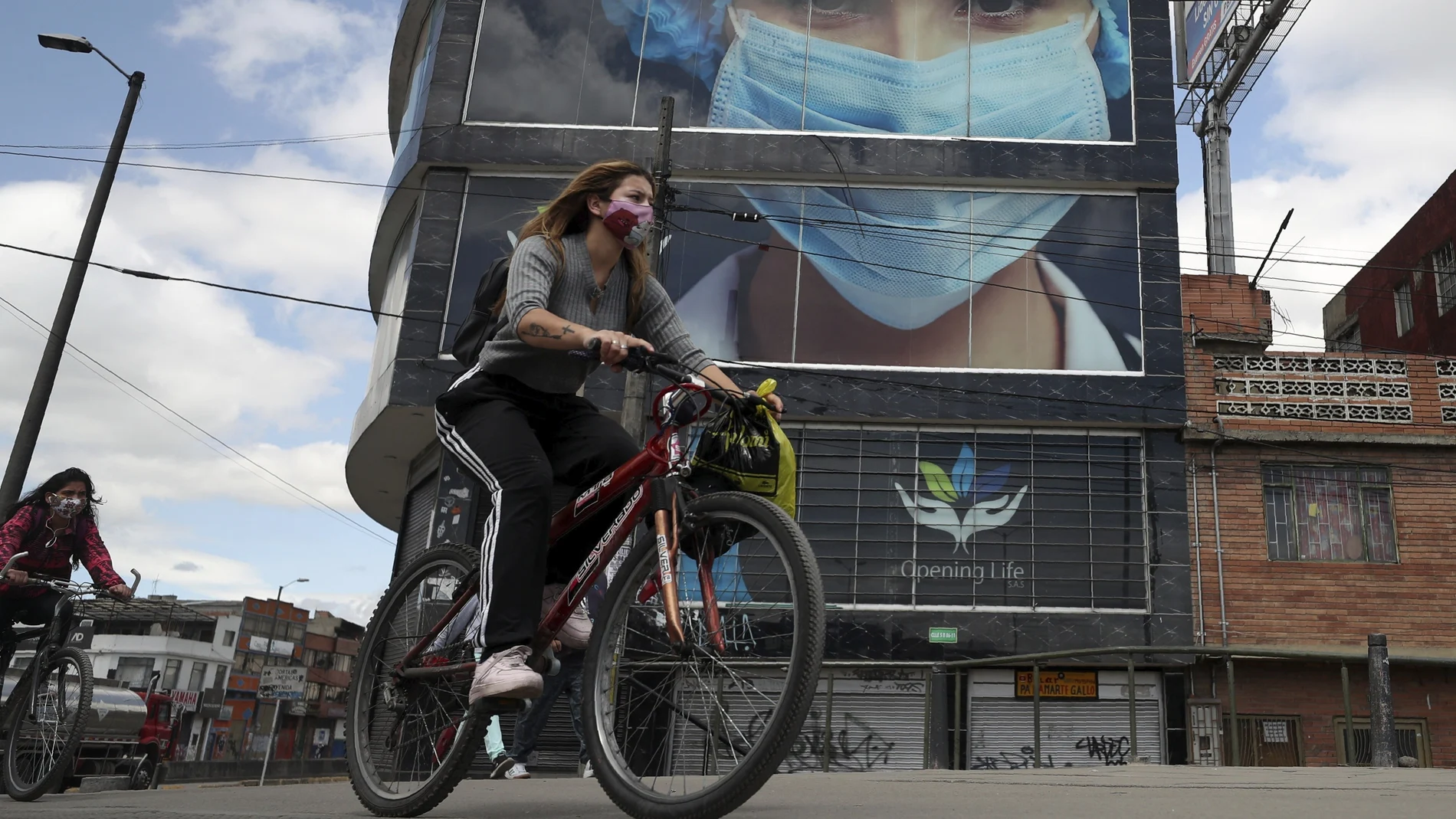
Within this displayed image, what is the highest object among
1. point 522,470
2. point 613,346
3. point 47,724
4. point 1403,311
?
point 1403,311

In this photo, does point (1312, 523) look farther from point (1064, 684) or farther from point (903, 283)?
point (903, 283)

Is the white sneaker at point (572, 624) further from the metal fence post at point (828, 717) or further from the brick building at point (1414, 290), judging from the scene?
the brick building at point (1414, 290)

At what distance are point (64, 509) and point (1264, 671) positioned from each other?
48.3ft

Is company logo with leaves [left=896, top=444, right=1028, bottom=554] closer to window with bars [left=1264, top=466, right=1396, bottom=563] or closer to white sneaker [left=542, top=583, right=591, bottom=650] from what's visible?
window with bars [left=1264, top=466, right=1396, bottom=563]

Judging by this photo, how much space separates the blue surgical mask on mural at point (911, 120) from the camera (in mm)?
17281

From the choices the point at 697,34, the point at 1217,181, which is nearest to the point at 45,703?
the point at 697,34

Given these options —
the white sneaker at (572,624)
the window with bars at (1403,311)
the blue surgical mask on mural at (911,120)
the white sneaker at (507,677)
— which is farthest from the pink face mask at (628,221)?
the window with bars at (1403,311)

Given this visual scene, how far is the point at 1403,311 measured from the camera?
27.7 metres

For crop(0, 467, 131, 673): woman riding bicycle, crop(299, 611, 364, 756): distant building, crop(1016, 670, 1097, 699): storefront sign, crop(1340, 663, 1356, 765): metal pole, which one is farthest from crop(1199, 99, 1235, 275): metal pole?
crop(299, 611, 364, 756): distant building

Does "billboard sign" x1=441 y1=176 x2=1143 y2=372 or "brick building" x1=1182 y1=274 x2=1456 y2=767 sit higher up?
"billboard sign" x1=441 y1=176 x2=1143 y2=372

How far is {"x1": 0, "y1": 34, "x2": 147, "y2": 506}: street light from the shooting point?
1378cm

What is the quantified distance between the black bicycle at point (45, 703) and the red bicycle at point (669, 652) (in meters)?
3.00

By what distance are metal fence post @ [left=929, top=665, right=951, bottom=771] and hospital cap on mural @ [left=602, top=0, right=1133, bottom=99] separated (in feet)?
36.9

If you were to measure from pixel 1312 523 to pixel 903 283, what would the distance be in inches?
267
